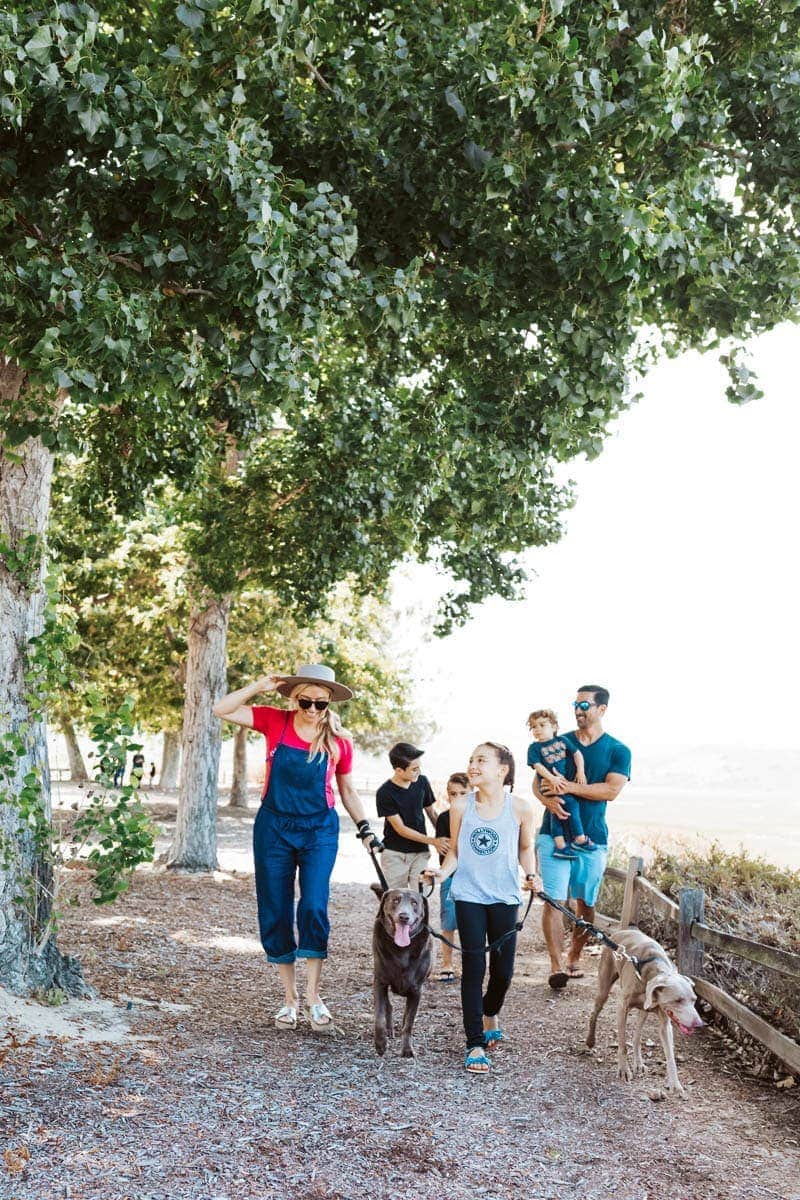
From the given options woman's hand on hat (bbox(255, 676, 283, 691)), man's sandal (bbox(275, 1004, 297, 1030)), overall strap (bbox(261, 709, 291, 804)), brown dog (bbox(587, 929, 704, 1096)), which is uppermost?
woman's hand on hat (bbox(255, 676, 283, 691))

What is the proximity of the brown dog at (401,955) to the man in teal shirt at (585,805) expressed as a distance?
233 cm

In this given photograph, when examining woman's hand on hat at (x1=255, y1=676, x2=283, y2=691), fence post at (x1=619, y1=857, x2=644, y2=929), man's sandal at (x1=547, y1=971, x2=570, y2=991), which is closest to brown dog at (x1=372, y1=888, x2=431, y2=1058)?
woman's hand on hat at (x1=255, y1=676, x2=283, y2=691)

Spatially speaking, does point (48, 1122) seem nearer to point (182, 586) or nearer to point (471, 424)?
point (471, 424)

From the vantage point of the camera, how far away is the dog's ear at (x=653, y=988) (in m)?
5.89

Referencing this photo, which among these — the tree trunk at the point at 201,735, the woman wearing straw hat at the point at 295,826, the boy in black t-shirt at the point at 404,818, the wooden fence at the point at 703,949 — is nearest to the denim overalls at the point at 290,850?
the woman wearing straw hat at the point at 295,826

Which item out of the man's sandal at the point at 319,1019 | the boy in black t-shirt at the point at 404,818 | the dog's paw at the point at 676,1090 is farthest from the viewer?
the boy in black t-shirt at the point at 404,818

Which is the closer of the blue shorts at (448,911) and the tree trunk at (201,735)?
the blue shorts at (448,911)

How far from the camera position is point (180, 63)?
5.74m

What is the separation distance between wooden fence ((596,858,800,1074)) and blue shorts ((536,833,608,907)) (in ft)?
2.30

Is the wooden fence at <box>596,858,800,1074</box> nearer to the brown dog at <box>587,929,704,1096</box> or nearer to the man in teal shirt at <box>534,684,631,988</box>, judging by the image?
the brown dog at <box>587,929,704,1096</box>

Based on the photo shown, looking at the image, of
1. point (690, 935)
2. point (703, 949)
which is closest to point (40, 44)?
point (690, 935)

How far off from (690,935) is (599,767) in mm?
1440

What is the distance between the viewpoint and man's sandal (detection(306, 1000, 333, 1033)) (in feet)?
22.3

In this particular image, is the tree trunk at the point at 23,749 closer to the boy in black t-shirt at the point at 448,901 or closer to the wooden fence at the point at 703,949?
the boy in black t-shirt at the point at 448,901
